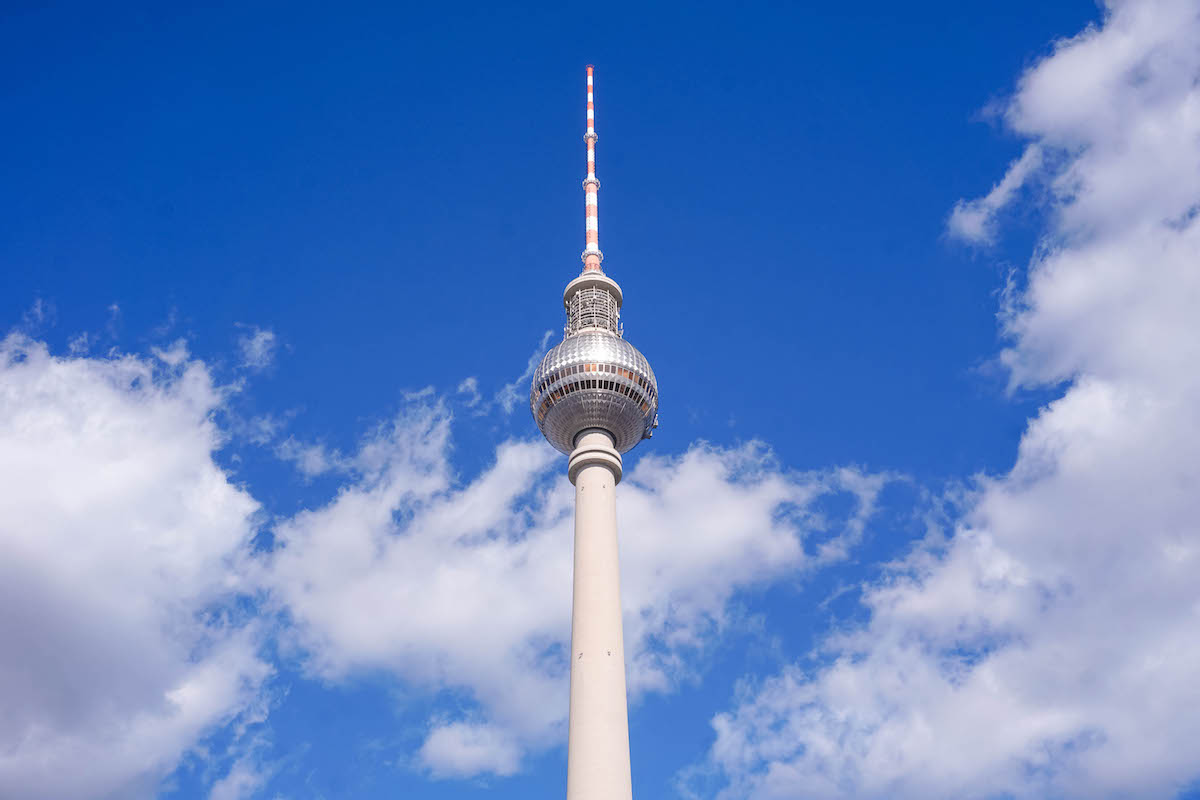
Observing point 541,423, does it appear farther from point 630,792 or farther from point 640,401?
point 630,792

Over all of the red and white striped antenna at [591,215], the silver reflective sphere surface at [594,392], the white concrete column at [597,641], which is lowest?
the white concrete column at [597,641]

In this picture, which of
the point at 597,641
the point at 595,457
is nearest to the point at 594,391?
the point at 595,457

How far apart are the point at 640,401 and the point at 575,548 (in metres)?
15.9

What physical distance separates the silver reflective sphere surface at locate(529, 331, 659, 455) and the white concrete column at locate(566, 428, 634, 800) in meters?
1.81

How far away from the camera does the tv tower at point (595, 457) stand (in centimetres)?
7512

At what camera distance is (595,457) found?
90.5 metres

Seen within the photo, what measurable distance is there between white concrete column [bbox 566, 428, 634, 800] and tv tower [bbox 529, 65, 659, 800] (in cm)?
8

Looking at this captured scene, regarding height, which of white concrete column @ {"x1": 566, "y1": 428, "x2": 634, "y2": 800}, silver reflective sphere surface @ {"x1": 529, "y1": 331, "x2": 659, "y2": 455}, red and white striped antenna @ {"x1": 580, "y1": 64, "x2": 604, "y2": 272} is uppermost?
red and white striped antenna @ {"x1": 580, "y1": 64, "x2": 604, "y2": 272}

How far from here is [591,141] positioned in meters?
116

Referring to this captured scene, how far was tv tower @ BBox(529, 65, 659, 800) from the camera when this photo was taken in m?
75.1

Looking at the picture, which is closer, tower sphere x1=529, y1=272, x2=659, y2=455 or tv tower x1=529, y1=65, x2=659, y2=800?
tv tower x1=529, y1=65, x2=659, y2=800

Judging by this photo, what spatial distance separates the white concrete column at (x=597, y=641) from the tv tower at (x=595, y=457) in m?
0.08

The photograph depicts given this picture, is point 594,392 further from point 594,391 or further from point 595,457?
point 595,457

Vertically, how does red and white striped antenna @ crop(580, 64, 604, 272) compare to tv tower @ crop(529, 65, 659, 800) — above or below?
above
